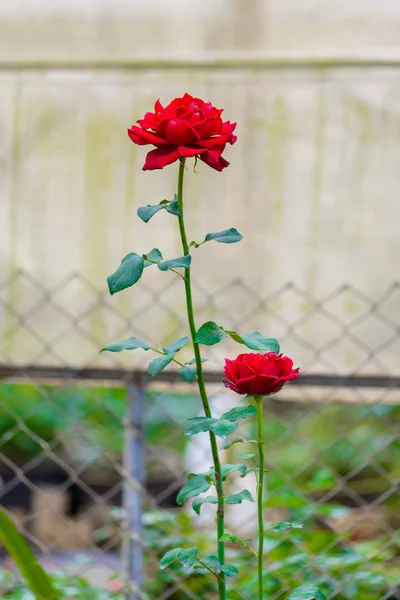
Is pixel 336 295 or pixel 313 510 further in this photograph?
pixel 313 510

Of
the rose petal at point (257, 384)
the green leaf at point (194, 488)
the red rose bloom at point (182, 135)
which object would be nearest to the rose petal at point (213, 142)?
the red rose bloom at point (182, 135)

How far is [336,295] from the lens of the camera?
140 cm

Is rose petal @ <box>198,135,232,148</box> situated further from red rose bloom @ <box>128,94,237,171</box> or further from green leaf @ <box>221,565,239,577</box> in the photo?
green leaf @ <box>221,565,239,577</box>

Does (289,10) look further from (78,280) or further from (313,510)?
(313,510)

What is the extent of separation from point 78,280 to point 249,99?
0.42 m

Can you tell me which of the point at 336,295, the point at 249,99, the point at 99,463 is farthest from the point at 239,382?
the point at 99,463

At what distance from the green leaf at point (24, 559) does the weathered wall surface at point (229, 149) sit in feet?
1.41

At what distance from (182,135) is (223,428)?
0.27 metres

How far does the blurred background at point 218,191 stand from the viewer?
141cm

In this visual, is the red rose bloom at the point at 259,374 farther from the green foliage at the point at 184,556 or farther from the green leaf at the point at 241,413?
the green foliage at the point at 184,556

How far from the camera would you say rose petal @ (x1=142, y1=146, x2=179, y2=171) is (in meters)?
0.77

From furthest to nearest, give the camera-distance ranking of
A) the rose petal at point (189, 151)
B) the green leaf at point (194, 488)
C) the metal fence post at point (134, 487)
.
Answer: the metal fence post at point (134, 487) < the green leaf at point (194, 488) < the rose petal at point (189, 151)

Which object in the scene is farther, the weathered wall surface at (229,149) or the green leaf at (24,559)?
the weathered wall surface at (229,149)

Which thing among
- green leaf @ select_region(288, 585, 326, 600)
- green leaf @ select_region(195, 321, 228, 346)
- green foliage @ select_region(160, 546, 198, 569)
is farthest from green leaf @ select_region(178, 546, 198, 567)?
green leaf @ select_region(195, 321, 228, 346)
